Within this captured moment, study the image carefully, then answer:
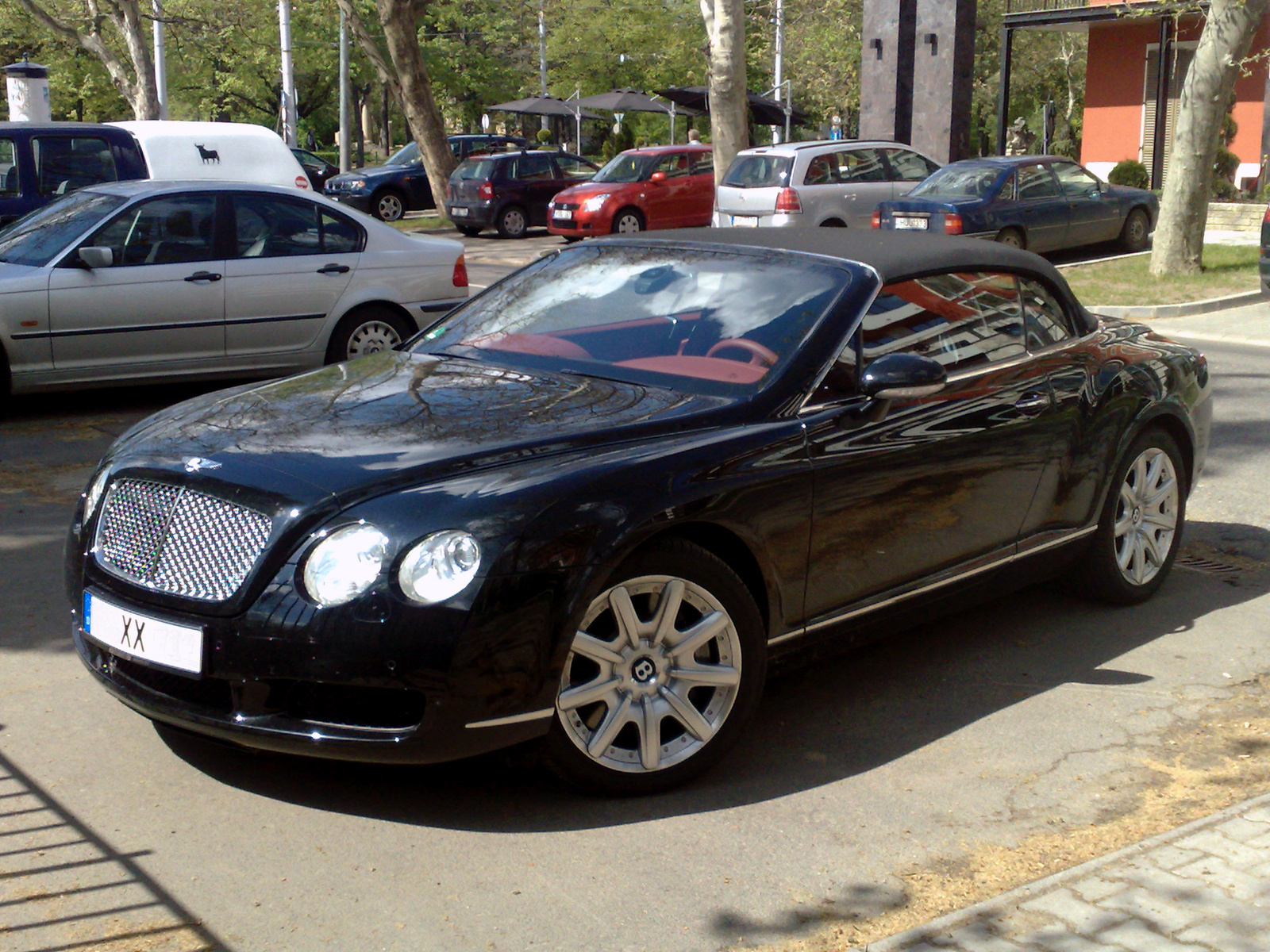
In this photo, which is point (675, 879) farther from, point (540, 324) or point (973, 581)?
point (540, 324)

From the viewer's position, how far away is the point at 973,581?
16.7 feet

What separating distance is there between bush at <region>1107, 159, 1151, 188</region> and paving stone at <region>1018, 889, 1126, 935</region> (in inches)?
1069

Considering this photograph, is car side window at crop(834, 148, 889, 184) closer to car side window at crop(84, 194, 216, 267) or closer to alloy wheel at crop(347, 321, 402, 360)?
alloy wheel at crop(347, 321, 402, 360)

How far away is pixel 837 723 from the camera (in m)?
4.74

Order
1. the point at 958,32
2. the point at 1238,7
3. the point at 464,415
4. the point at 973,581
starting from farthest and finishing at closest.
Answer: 1. the point at 958,32
2. the point at 1238,7
3. the point at 973,581
4. the point at 464,415

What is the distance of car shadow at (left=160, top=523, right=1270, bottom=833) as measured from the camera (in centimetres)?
402

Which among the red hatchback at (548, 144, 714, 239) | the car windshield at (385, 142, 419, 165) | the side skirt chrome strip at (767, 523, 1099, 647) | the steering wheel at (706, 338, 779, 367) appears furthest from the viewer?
the car windshield at (385, 142, 419, 165)

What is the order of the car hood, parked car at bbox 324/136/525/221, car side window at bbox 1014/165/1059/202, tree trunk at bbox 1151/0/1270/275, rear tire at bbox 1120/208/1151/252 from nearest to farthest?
1. the car hood
2. tree trunk at bbox 1151/0/1270/275
3. car side window at bbox 1014/165/1059/202
4. rear tire at bbox 1120/208/1151/252
5. parked car at bbox 324/136/525/221

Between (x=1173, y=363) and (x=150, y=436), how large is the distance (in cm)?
408

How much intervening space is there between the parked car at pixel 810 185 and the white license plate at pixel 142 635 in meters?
16.2

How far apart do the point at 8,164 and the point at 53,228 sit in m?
3.81

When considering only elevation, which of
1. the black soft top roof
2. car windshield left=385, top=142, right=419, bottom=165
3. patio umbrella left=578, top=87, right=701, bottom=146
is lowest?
the black soft top roof

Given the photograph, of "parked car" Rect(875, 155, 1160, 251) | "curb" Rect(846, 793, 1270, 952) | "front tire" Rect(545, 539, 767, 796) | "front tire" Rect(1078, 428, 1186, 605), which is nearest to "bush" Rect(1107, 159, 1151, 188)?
"parked car" Rect(875, 155, 1160, 251)

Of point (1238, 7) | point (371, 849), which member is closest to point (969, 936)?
point (371, 849)
